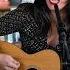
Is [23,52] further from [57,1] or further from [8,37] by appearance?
[57,1]

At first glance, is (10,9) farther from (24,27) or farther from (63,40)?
(63,40)

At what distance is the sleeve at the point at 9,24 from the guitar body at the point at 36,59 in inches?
4.2

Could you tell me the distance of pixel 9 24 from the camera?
130cm

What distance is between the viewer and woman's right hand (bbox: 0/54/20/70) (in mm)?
1189

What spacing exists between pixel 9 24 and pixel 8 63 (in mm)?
201

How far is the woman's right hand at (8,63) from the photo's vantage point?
3.90 ft

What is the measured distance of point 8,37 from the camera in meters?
1.30

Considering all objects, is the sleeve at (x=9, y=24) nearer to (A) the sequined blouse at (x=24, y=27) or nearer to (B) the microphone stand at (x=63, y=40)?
(A) the sequined blouse at (x=24, y=27)

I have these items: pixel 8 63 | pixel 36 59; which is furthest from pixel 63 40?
pixel 8 63

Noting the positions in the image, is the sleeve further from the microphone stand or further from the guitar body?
the microphone stand

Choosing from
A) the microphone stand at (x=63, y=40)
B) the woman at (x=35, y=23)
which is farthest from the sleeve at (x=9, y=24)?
the microphone stand at (x=63, y=40)

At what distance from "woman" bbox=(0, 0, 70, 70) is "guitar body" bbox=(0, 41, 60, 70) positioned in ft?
0.26

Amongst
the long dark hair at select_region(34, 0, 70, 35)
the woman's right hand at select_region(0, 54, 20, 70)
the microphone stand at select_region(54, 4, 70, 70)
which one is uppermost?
the long dark hair at select_region(34, 0, 70, 35)

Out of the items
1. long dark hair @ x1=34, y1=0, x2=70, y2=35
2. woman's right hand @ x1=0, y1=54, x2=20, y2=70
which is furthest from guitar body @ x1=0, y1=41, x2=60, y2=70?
long dark hair @ x1=34, y1=0, x2=70, y2=35
